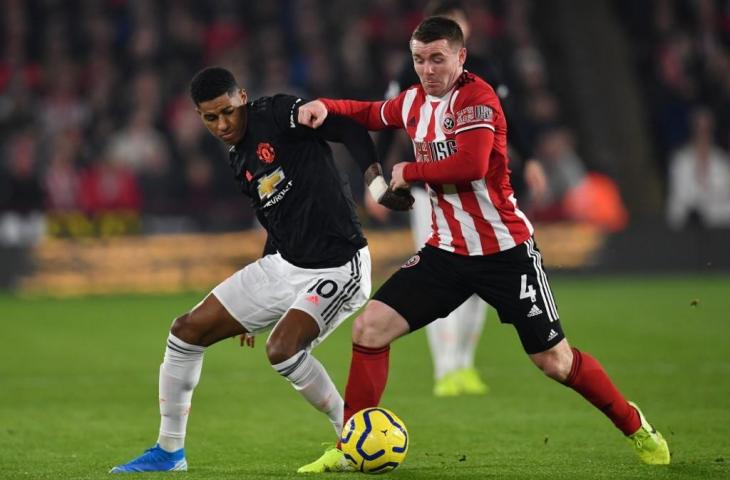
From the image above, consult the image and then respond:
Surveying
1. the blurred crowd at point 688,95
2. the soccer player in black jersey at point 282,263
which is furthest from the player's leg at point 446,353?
the blurred crowd at point 688,95

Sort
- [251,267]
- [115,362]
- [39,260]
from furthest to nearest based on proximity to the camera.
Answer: [39,260]
[115,362]
[251,267]

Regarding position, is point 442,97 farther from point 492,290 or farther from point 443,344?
point 443,344

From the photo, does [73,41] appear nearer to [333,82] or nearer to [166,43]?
[166,43]

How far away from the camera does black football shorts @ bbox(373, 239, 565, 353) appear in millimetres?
6020

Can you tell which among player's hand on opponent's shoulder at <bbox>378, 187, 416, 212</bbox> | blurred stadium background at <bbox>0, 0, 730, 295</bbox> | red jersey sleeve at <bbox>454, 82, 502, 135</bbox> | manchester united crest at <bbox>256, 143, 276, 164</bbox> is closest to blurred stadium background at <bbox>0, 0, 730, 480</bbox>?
blurred stadium background at <bbox>0, 0, 730, 295</bbox>

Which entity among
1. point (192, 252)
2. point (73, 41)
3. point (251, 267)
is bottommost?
point (192, 252)

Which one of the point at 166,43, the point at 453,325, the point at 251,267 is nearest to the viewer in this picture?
the point at 251,267

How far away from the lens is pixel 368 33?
18828 mm

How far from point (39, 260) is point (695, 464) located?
10.8m

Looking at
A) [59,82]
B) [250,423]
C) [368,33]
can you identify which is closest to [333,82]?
[368,33]

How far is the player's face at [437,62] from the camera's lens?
229 inches

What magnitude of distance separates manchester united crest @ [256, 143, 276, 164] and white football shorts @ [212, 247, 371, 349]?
0.48 metres

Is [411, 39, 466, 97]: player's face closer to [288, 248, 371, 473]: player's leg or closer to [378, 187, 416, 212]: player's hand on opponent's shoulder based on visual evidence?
[378, 187, 416, 212]: player's hand on opponent's shoulder

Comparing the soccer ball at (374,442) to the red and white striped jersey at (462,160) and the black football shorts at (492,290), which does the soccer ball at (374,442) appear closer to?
the black football shorts at (492,290)
